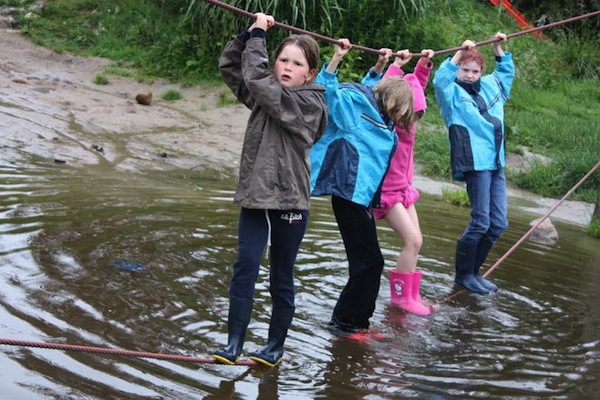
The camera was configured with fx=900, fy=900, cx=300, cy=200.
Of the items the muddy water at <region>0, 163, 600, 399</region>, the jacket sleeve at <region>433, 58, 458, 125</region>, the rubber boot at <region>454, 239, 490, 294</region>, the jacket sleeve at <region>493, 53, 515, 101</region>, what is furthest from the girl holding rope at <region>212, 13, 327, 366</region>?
the jacket sleeve at <region>493, 53, 515, 101</region>

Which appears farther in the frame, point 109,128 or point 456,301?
point 109,128

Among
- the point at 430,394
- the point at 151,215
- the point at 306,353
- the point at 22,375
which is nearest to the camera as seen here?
the point at 22,375

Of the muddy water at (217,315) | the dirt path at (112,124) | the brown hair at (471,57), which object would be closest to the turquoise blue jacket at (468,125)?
the brown hair at (471,57)

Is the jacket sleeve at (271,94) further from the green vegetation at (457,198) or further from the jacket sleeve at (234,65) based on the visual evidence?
the green vegetation at (457,198)

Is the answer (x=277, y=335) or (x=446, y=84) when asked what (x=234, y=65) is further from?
(x=446, y=84)

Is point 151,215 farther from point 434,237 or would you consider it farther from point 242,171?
point 242,171

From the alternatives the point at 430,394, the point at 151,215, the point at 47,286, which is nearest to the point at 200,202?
the point at 151,215

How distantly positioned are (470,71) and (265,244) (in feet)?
8.57

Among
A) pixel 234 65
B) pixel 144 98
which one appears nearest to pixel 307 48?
pixel 234 65

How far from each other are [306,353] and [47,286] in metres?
1.50

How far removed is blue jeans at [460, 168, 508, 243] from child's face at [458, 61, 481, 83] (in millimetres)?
644

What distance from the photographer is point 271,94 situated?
3.94 m

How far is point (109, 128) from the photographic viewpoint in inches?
411

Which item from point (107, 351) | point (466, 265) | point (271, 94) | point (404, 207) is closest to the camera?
point (107, 351)
